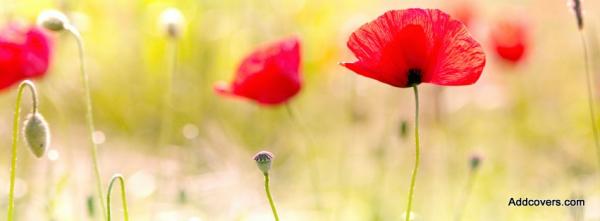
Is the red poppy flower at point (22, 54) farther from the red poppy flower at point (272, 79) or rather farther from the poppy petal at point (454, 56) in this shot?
the poppy petal at point (454, 56)

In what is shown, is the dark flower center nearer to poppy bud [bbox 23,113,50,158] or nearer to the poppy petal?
the poppy petal

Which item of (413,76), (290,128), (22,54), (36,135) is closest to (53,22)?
(36,135)

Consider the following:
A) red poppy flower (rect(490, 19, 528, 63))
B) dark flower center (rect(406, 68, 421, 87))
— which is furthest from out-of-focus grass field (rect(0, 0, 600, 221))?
dark flower center (rect(406, 68, 421, 87))

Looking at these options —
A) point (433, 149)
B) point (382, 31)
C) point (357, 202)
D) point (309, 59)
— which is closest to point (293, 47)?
point (382, 31)

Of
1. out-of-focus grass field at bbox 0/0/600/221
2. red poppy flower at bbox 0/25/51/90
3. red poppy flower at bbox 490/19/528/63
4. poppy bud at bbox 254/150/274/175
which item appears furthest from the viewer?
red poppy flower at bbox 490/19/528/63

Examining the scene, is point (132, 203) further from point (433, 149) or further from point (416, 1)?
point (416, 1)

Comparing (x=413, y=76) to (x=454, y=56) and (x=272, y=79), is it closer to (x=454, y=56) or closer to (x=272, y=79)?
(x=454, y=56)
